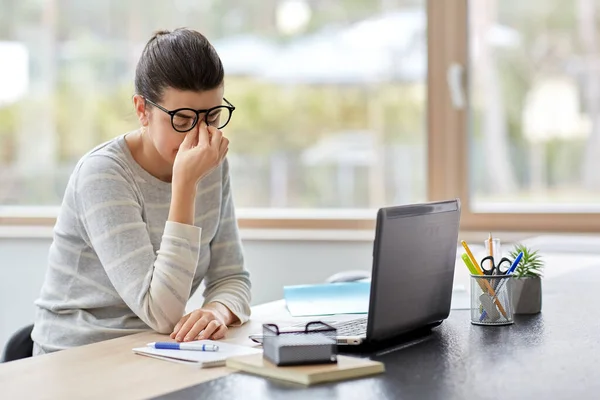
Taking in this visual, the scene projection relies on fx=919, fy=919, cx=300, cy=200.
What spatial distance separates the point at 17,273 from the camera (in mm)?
3799

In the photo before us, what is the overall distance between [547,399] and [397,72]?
100 inches

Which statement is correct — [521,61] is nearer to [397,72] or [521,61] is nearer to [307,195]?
[397,72]

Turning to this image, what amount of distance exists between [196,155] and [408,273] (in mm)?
538

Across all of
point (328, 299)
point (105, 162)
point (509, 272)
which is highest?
point (105, 162)

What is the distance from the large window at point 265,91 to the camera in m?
3.62

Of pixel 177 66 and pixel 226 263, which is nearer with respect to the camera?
pixel 177 66

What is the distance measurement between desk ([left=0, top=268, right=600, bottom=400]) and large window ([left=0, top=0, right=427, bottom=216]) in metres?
1.99

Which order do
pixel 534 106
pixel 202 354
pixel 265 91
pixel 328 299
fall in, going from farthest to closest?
pixel 265 91
pixel 534 106
pixel 328 299
pixel 202 354

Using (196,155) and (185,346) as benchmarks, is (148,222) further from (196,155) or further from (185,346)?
(185,346)

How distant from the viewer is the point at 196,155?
1.82 metres

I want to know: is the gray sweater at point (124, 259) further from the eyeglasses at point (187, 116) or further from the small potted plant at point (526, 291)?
the small potted plant at point (526, 291)

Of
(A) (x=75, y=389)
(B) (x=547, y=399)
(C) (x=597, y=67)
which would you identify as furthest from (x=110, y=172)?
(C) (x=597, y=67)

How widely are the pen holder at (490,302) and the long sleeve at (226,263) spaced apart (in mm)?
497

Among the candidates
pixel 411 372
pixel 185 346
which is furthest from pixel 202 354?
pixel 411 372
